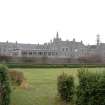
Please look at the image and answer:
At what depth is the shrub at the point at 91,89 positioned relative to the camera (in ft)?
27.2

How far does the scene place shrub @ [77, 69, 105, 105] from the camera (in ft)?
27.2

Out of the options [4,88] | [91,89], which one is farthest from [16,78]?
[91,89]

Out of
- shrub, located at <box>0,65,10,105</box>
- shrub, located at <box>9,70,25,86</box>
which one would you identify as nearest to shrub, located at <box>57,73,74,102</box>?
shrub, located at <box>0,65,10,105</box>

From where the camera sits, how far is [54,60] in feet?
222

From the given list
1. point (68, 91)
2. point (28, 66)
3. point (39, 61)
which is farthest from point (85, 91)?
point (39, 61)

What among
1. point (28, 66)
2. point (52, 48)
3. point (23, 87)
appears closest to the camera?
point (23, 87)

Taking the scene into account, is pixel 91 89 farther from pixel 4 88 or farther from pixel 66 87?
pixel 66 87

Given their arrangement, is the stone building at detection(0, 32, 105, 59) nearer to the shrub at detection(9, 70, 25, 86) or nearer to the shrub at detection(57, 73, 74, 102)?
the shrub at detection(9, 70, 25, 86)

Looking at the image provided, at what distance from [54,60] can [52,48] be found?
32.4m

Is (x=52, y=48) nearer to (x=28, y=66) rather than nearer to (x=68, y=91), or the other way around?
(x=28, y=66)

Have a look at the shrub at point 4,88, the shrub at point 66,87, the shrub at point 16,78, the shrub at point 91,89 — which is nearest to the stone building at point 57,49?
the shrub at point 16,78

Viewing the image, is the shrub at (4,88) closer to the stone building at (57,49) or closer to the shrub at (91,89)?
the shrub at (91,89)

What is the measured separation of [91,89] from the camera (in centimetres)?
847

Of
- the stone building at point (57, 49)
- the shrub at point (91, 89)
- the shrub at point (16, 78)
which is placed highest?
the stone building at point (57, 49)
